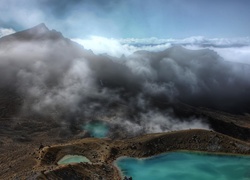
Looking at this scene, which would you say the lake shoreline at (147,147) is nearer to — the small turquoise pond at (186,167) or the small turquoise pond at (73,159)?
the small turquoise pond at (73,159)

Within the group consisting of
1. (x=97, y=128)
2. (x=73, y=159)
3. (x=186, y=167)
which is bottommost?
(x=186, y=167)

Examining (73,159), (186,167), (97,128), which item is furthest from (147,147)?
(97,128)

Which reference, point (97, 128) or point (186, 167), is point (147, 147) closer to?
point (186, 167)

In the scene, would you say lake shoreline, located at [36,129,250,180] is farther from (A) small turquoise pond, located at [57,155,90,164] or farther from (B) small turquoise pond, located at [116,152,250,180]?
(B) small turquoise pond, located at [116,152,250,180]

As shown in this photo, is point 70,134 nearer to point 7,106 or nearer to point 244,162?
point 7,106

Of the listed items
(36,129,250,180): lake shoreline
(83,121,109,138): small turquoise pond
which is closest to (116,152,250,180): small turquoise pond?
(36,129,250,180): lake shoreline

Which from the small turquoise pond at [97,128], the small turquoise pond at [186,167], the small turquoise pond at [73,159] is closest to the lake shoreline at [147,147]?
the small turquoise pond at [73,159]
